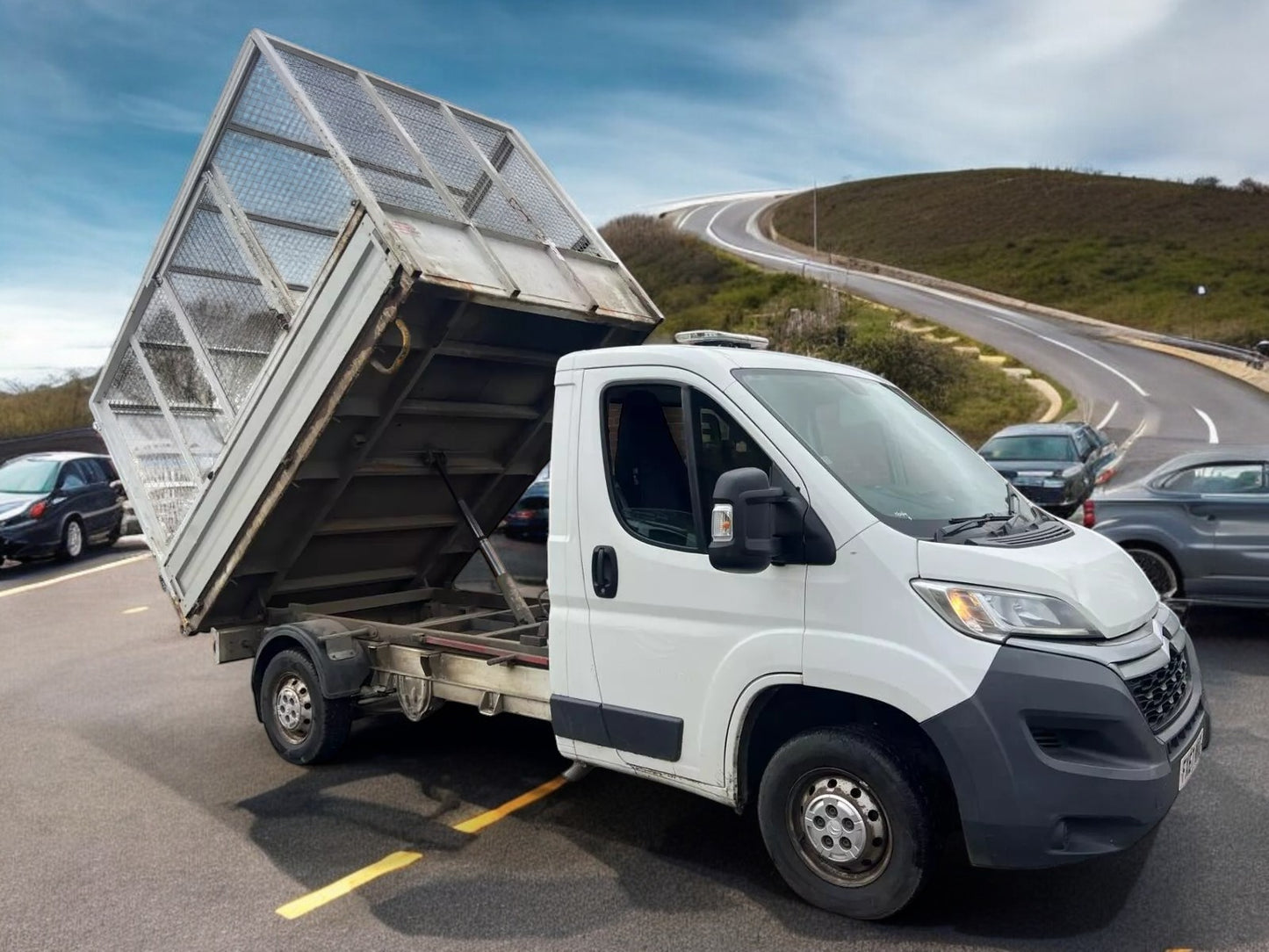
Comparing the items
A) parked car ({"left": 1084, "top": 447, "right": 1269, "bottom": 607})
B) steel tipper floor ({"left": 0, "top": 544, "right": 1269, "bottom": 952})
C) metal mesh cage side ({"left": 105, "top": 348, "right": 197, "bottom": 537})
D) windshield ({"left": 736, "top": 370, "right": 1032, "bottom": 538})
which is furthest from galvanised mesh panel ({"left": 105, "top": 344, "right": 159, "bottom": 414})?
parked car ({"left": 1084, "top": 447, "right": 1269, "bottom": 607})

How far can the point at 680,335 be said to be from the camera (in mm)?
5184

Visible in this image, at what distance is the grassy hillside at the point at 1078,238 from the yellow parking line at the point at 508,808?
42122mm

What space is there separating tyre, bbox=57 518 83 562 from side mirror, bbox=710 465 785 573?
568 inches

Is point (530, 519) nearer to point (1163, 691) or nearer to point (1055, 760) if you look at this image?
point (1163, 691)

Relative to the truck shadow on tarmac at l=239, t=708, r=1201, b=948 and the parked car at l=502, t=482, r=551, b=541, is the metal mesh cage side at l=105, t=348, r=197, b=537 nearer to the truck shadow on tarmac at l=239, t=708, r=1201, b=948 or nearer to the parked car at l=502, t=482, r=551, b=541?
the truck shadow on tarmac at l=239, t=708, r=1201, b=948

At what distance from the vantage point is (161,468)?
20.8 ft

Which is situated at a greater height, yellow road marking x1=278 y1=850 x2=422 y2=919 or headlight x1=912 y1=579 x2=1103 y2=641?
headlight x1=912 y1=579 x2=1103 y2=641

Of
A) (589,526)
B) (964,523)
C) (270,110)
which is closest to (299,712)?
(589,526)

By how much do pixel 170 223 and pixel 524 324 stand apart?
7.22 feet

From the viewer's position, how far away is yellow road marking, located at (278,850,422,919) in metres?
4.15

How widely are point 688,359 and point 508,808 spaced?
8.19 feet

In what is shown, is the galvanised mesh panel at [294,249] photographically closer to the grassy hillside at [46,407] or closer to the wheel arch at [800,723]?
the wheel arch at [800,723]

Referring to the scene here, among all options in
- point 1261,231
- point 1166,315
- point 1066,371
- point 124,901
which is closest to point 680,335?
point 124,901

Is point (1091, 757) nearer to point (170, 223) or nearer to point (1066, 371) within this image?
→ point (170, 223)
